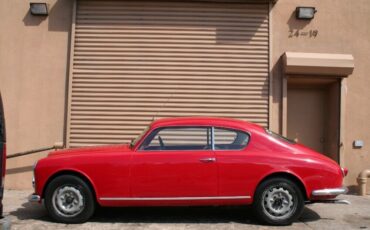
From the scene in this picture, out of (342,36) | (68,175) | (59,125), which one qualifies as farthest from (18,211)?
(342,36)

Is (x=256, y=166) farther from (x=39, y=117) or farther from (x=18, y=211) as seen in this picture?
(x=39, y=117)

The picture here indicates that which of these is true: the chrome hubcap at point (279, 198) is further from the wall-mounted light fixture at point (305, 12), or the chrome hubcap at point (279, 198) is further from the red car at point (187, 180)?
the wall-mounted light fixture at point (305, 12)

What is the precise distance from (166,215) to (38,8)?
17.1 ft

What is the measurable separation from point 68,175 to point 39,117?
332cm

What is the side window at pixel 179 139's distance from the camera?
695 cm

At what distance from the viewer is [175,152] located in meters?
6.85

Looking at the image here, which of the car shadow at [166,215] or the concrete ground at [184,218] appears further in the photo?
the car shadow at [166,215]

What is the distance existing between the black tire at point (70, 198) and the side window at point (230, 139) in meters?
1.99

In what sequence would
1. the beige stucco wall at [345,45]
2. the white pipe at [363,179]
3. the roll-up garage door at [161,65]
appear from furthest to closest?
the beige stucco wall at [345,45], the roll-up garage door at [161,65], the white pipe at [363,179]

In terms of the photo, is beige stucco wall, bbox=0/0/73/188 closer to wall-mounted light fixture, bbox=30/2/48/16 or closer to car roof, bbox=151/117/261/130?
wall-mounted light fixture, bbox=30/2/48/16

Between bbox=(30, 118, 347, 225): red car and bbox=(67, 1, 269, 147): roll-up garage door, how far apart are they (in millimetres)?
2901

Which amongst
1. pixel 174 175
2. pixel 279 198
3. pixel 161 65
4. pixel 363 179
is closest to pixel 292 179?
pixel 279 198

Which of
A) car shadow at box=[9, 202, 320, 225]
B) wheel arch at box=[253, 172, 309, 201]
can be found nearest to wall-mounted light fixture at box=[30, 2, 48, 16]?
car shadow at box=[9, 202, 320, 225]

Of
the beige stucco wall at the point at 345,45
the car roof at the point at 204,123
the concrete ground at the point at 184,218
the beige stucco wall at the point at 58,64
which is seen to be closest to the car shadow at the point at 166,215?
the concrete ground at the point at 184,218
